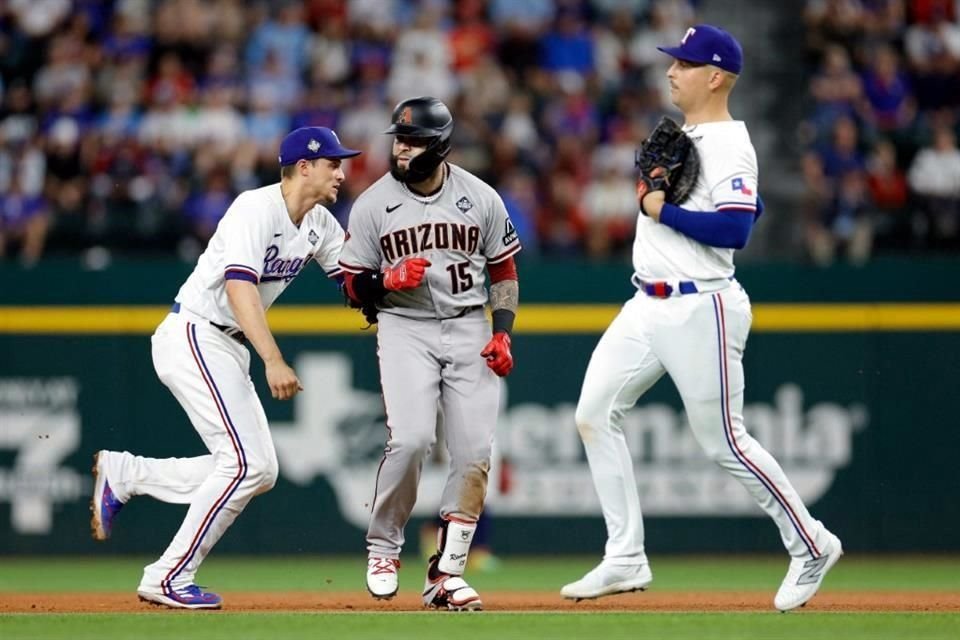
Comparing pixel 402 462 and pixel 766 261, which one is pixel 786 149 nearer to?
pixel 766 261

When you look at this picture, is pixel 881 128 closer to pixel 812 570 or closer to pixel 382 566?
pixel 812 570

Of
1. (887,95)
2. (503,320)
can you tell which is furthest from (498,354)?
(887,95)

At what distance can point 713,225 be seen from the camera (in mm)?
6543

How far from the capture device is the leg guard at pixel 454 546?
6836 millimetres

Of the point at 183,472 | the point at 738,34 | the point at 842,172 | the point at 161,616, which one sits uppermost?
the point at 738,34

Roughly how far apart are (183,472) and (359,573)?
113 inches

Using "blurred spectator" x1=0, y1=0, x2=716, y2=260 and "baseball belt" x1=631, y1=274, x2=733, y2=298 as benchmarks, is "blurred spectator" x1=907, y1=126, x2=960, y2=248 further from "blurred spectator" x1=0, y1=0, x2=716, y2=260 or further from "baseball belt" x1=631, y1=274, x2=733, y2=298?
"baseball belt" x1=631, y1=274, x2=733, y2=298

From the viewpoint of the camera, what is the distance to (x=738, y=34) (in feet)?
39.5

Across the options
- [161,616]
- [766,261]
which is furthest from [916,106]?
[161,616]

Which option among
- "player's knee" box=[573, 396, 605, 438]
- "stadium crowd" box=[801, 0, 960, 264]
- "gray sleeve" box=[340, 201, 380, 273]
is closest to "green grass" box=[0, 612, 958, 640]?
A: "player's knee" box=[573, 396, 605, 438]

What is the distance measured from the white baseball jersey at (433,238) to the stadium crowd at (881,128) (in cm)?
Result: 449

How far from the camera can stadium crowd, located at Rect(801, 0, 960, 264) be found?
12125mm

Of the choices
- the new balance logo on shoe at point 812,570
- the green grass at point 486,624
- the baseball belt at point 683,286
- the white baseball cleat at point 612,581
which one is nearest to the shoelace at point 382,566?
the green grass at point 486,624

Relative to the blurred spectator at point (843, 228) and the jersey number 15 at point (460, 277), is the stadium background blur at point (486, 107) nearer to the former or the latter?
the blurred spectator at point (843, 228)
